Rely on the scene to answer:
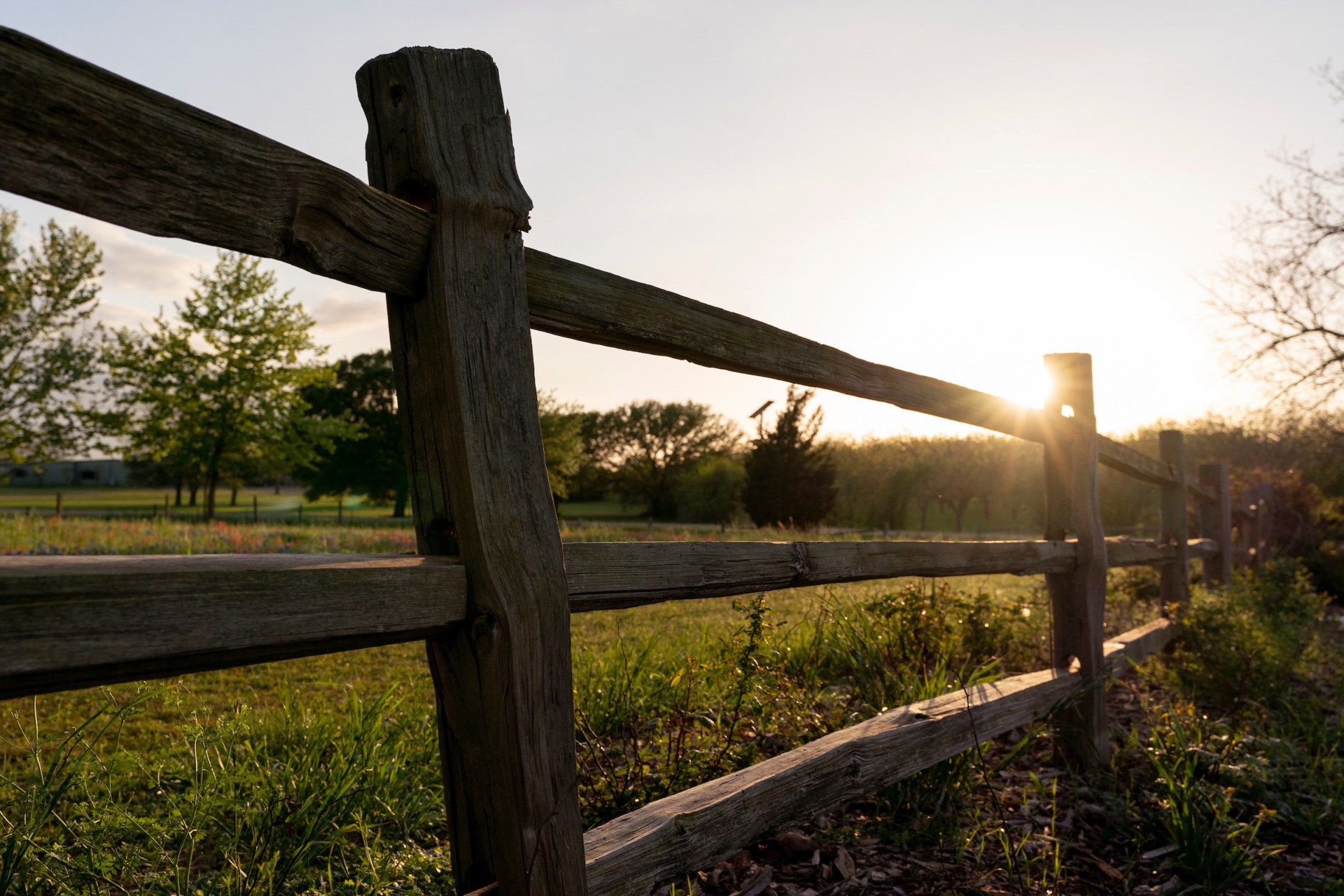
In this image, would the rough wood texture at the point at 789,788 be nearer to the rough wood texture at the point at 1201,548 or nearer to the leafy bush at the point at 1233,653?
the leafy bush at the point at 1233,653

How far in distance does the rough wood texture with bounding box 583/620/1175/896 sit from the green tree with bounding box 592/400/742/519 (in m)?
38.3

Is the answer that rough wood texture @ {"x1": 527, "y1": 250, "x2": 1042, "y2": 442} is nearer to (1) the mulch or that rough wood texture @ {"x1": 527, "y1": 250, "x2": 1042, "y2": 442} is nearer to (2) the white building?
(1) the mulch

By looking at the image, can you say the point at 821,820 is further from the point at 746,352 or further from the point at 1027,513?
the point at 1027,513

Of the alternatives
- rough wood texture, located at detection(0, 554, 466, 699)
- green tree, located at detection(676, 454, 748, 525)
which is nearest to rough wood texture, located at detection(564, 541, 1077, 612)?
rough wood texture, located at detection(0, 554, 466, 699)

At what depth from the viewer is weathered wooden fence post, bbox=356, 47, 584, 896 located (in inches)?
57.2

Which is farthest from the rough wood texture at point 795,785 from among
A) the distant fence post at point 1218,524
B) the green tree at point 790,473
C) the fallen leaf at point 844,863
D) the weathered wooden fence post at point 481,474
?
the green tree at point 790,473

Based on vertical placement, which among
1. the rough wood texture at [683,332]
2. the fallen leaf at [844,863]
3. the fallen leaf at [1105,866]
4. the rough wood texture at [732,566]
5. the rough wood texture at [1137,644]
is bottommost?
the fallen leaf at [1105,866]

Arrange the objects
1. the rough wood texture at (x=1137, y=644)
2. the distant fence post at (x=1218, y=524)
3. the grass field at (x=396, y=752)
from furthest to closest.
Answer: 1. the distant fence post at (x=1218, y=524)
2. the rough wood texture at (x=1137, y=644)
3. the grass field at (x=396, y=752)

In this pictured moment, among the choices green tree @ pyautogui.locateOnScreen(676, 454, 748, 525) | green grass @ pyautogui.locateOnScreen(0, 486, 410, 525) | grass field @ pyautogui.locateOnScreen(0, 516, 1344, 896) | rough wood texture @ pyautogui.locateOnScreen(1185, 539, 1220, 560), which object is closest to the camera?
grass field @ pyautogui.locateOnScreen(0, 516, 1344, 896)

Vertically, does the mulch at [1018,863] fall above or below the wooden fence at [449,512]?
below

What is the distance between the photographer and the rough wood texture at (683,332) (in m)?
1.71

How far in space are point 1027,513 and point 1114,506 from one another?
5.34m

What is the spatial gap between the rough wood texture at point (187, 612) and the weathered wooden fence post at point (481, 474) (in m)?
0.14

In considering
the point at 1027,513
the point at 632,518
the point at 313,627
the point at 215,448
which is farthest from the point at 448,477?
the point at 632,518
